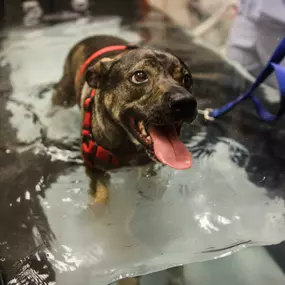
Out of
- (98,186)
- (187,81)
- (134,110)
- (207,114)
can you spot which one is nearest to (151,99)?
(134,110)

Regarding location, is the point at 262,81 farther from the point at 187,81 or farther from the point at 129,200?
the point at 129,200

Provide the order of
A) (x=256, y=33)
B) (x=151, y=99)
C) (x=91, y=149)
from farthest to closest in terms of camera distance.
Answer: (x=256, y=33)
(x=91, y=149)
(x=151, y=99)

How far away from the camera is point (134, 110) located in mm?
2133

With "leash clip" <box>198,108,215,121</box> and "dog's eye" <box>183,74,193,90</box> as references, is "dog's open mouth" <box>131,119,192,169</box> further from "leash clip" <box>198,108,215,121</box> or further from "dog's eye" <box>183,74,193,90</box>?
"leash clip" <box>198,108,215,121</box>

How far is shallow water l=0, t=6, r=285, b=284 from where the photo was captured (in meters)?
2.26

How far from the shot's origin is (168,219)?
2.57m

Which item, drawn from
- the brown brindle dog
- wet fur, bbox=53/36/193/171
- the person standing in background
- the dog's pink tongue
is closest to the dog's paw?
the brown brindle dog

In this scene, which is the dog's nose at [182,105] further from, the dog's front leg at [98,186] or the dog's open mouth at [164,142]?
the dog's front leg at [98,186]

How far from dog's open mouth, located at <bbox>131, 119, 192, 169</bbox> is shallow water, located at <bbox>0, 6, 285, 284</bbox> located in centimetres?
64

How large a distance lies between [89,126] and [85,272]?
0.96 meters

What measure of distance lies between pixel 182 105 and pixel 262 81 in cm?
150

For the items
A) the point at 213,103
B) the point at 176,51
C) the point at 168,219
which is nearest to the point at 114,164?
the point at 168,219

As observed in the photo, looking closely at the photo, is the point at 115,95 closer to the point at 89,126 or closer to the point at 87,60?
the point at 89,126

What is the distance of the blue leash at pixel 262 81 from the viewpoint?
2.60m
